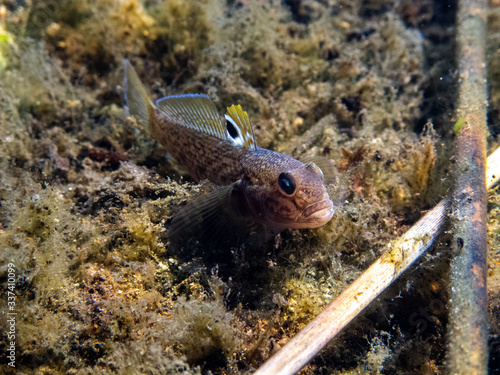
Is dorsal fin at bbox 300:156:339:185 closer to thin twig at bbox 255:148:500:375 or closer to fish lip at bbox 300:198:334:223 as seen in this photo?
fish lip at bbox 300:198:334:223

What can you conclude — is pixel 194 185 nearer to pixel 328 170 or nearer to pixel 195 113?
pixel 195 113

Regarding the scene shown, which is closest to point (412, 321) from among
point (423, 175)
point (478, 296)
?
point (478, 296)

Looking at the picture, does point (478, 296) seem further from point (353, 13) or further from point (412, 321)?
point (353, 13)

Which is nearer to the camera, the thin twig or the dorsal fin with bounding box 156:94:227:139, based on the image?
the thin twig

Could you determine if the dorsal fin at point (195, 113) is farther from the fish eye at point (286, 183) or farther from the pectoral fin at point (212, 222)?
the fish eye at point (286, 183)

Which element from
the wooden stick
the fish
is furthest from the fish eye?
the wooden stick

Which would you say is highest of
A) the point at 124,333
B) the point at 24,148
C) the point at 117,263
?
the point at 24,148
